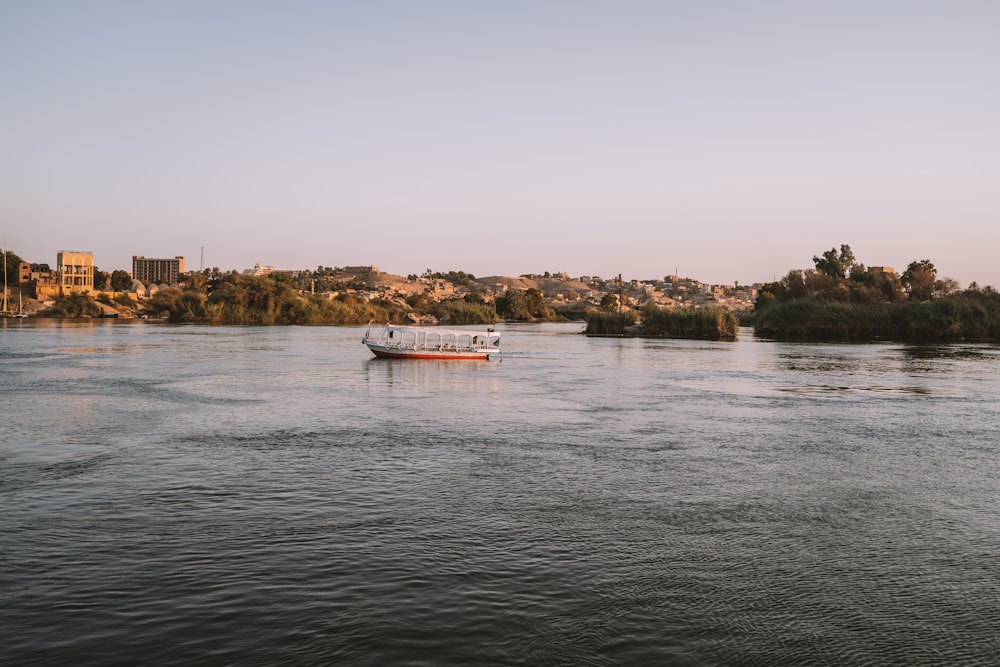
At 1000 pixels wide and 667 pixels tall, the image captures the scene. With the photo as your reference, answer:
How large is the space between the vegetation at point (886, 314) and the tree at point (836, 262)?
1684cm

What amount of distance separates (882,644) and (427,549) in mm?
5503

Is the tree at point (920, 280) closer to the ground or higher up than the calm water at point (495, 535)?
higher up

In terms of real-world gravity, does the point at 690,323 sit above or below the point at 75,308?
below

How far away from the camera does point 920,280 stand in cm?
10156

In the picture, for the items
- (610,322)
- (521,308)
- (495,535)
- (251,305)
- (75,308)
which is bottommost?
(495,535)

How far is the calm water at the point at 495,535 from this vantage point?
7996mm

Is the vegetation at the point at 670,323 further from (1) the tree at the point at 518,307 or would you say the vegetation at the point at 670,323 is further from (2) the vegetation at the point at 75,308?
(2) the vegetation at the point at 75,308

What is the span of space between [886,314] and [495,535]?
76.9 metres

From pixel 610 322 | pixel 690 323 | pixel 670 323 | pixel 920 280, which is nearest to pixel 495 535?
pixel 690 323

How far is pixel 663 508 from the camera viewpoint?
13.1 m

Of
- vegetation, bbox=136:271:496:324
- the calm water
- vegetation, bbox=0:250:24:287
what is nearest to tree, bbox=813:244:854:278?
vegetation, bbox=136:271:496:324

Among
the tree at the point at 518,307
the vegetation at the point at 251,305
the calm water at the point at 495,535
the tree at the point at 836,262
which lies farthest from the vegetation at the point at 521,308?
the calm water at the point at 495,535

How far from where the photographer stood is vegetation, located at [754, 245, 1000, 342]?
74.2 m

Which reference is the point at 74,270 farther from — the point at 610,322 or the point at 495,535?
the point at 495,535
